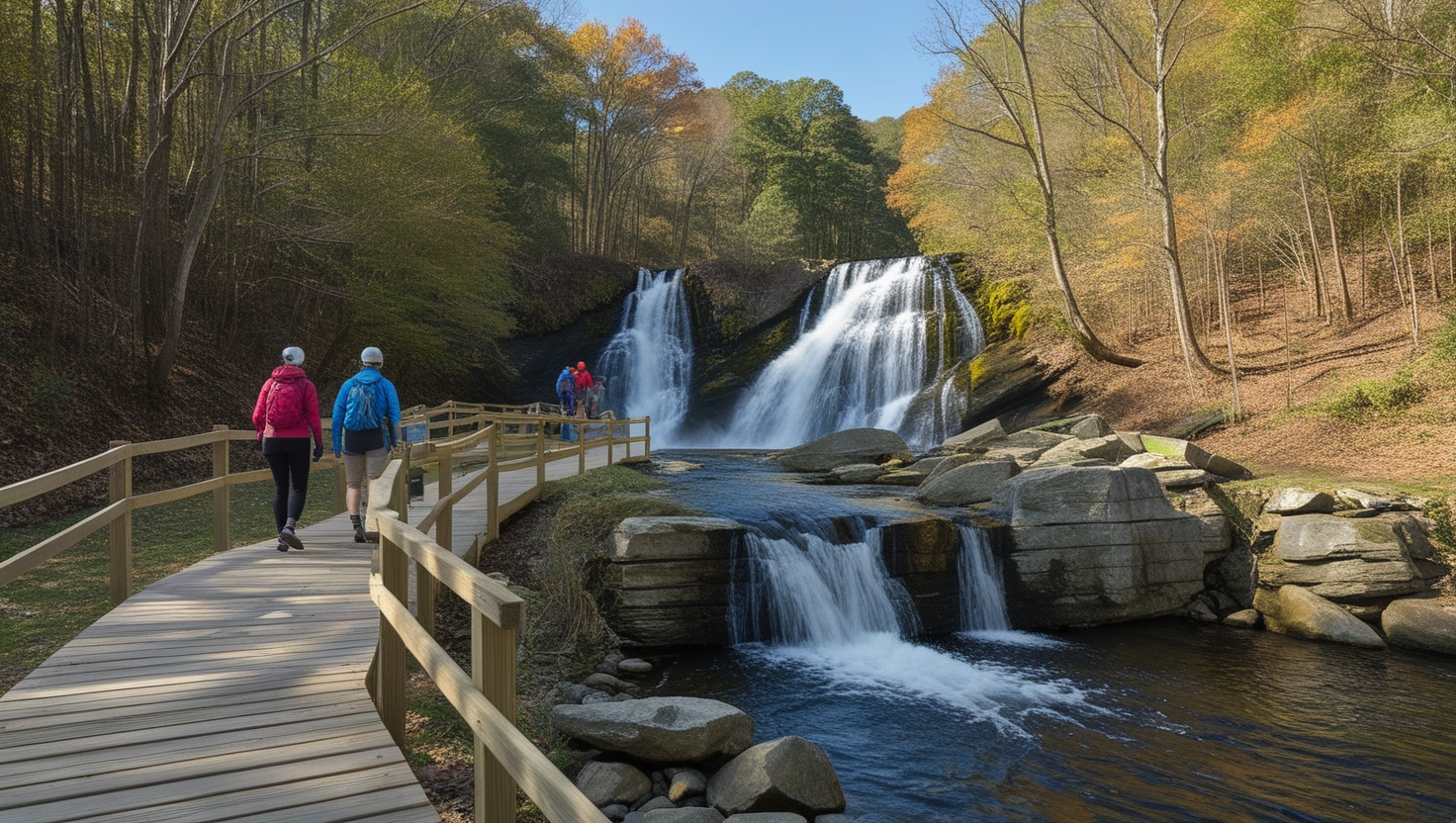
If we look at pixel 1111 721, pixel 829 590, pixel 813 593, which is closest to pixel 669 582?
pixel 813 593

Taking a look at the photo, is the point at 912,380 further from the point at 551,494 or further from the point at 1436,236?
the point at 551,494

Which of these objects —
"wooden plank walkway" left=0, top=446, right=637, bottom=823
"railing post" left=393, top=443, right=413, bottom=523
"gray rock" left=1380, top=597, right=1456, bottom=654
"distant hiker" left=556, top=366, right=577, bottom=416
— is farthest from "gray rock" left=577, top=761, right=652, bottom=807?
"distant hiker" left=556, top=366, right=577, bottom=416

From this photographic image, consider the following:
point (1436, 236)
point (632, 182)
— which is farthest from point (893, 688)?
point (632, 182)

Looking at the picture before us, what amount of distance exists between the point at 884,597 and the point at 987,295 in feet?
58.9

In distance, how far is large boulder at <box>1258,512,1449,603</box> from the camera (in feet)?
32.2

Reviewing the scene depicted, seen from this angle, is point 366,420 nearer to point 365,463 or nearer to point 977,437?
point 365,463

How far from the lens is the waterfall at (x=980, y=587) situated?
393 inches

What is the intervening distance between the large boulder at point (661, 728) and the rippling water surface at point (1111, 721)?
942mm

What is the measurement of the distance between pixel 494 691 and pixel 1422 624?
426 inches

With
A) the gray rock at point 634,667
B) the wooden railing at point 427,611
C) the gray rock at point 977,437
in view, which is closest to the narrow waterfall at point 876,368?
the gray rock at point 977,437

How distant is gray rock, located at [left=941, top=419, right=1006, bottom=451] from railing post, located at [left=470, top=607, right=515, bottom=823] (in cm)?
1574

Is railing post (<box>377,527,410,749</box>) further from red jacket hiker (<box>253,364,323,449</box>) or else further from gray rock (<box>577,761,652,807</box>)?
red jacket hiker (<box>253,364,323,449</box>)

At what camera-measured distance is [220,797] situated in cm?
289

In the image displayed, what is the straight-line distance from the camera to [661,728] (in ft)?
18.0
